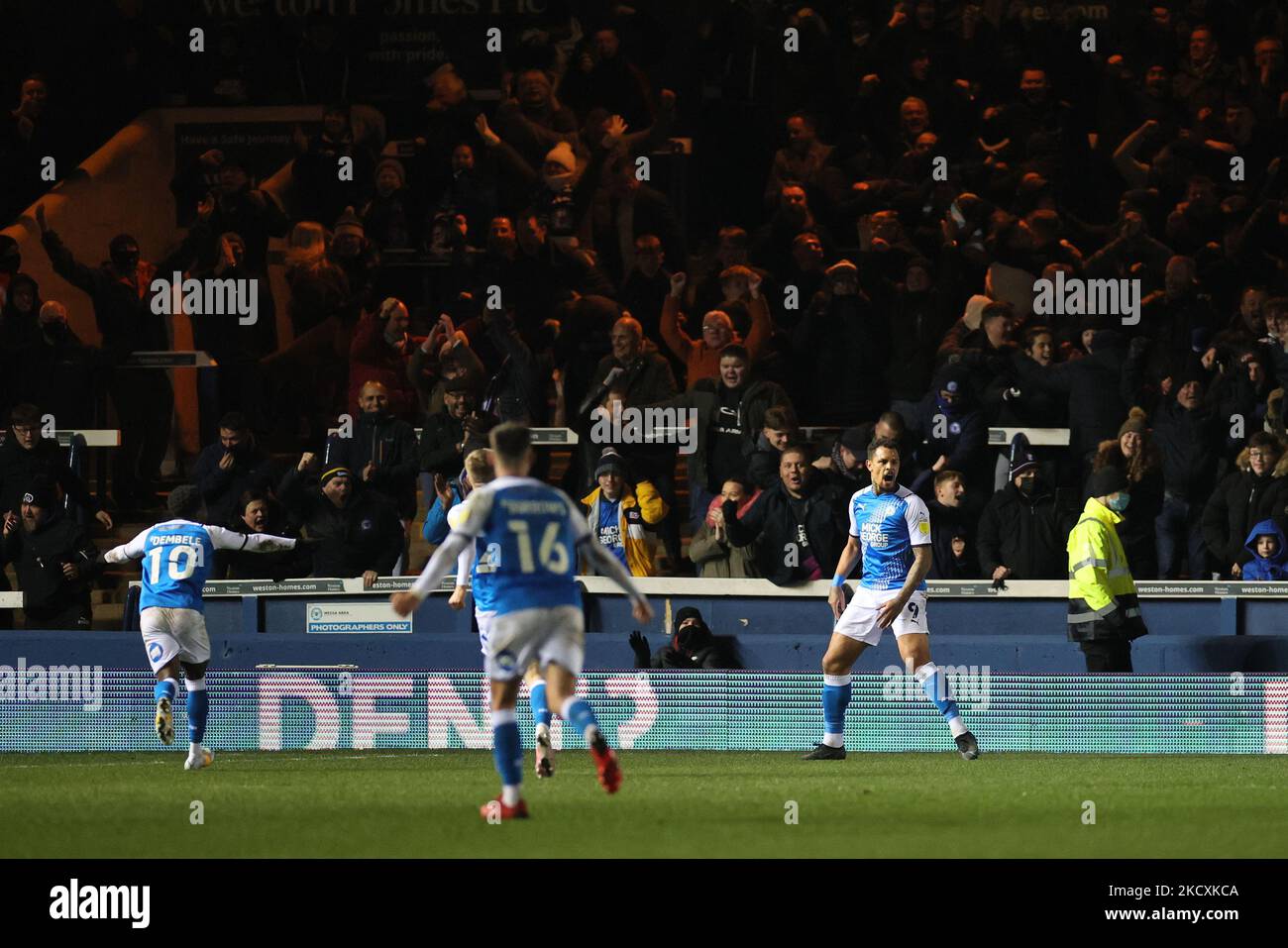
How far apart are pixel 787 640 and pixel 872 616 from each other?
261 centimetres

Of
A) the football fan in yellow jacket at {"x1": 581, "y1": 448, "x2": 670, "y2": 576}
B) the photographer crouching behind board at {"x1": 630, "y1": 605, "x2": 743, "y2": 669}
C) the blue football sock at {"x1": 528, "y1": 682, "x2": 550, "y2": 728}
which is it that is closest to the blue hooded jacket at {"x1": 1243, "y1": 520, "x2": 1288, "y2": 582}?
the photographer crouching behind board at {"x1": 630, "y1": 605, "x2": 743, "y2": 669}

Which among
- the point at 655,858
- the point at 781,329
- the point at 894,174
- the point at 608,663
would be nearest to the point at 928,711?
the point at 608,663

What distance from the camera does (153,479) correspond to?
16781 mm

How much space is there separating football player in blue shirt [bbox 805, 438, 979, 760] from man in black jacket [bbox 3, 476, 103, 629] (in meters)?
6.21

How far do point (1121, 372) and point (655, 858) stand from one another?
8638 mm

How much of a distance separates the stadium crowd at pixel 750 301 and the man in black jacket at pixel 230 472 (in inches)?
1.2

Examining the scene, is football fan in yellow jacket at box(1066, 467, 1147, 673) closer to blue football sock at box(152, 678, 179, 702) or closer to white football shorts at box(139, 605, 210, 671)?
white football shorts at box(139, 605, 210, 671)

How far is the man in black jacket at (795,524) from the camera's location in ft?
48.3

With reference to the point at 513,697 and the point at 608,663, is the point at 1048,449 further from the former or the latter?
the point at 513,697

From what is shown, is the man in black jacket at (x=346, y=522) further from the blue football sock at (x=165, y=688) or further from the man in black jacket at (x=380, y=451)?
the blue football sock at (x=165, y=688)

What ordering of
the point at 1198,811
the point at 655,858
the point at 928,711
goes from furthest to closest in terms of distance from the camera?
1. the point at 928,711
2. the point at 1198,811
3. the point at 655,858

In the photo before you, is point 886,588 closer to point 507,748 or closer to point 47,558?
point 507,748

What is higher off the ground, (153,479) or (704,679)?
(153,479)

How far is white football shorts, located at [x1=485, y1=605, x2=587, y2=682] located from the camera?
28.3ft
